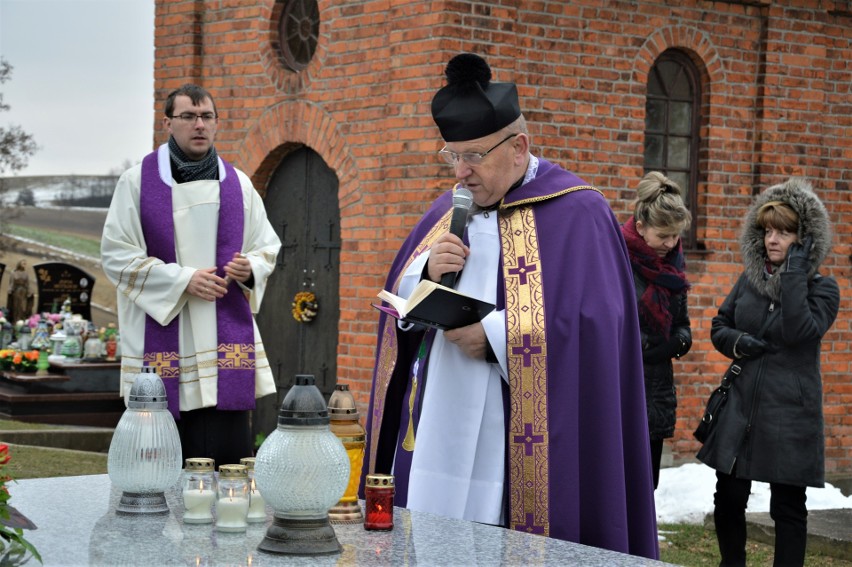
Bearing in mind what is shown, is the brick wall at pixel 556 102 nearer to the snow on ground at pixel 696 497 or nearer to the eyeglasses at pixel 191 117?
the snow on ground at pixel 696 497

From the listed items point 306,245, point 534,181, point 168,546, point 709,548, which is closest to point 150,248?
point 534,181

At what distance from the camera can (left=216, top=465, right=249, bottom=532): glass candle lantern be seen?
319cm

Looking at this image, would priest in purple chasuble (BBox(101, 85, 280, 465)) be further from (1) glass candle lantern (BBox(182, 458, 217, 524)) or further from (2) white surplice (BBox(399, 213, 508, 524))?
(1) glass candle lantern (BBox(182, 458, 217, 524))

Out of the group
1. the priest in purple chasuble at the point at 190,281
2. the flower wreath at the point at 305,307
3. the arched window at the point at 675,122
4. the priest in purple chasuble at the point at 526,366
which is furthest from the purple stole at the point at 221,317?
the arched window at the point at 675,122

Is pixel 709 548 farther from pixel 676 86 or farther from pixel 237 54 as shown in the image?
pixel 237 54

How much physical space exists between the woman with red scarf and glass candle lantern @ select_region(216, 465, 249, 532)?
359cm

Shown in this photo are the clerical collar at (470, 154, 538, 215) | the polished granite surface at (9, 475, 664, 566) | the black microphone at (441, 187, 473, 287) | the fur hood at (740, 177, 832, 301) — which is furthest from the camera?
the fur hood at (740, 177, 832, 301)

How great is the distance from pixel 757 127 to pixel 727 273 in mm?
1243

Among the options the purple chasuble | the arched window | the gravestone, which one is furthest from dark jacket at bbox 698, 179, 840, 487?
the gravestone

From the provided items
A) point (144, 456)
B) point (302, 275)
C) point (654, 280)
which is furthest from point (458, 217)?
point (302, 275)

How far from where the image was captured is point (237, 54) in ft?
36.5

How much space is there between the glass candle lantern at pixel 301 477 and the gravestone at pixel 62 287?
12.2 m

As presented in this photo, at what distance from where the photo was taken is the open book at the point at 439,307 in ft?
13.0

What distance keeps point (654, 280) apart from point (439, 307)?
9.11 feet
